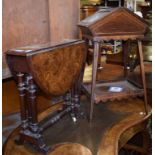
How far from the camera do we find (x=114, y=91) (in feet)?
8.16

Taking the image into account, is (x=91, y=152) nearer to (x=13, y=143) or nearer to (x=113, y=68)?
(x=13, y=143)

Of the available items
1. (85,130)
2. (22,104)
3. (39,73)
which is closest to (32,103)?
(22,104)

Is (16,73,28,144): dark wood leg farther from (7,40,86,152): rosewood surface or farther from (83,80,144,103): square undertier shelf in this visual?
(83,80,144,103): square undertier shelf

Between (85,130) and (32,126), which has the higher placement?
(32,126)

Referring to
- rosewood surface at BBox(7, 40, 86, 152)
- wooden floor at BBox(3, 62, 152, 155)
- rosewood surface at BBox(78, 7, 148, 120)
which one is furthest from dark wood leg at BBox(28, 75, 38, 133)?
rosewood surface at BBox(78, 7, 148, 120)

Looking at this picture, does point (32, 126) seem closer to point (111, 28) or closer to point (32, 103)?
point (32, 103)

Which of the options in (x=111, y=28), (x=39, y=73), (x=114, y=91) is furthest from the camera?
(x=114, y=91)

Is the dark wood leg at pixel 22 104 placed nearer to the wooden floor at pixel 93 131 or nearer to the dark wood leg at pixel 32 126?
the dark wood leg at pixel 32 126

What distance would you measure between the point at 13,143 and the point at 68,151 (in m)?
0.45

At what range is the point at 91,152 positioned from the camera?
191cm

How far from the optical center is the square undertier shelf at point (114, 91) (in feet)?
7.92

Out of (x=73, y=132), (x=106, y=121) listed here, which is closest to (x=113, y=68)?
(x=106, y=121)

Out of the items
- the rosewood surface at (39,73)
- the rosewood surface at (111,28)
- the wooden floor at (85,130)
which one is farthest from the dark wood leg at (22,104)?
the rosewood surface at (111,28)

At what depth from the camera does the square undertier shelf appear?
7.92 ft
